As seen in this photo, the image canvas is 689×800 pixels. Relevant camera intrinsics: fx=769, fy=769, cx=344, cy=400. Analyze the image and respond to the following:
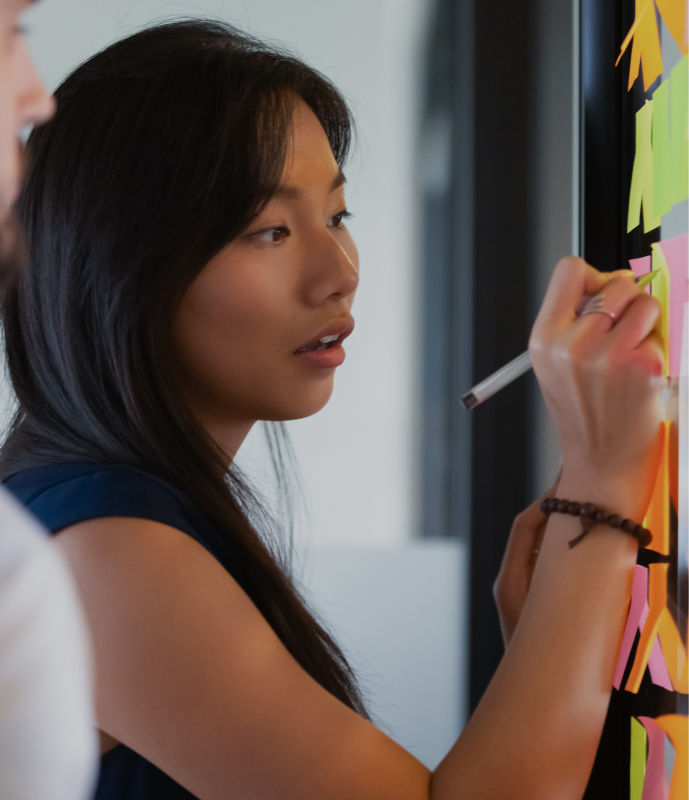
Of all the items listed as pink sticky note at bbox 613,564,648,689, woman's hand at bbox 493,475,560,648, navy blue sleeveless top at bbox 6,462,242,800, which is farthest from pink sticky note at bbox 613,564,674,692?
navy blue sleeveless top at bbox 6,462,242,800

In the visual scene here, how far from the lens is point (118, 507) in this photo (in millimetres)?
503

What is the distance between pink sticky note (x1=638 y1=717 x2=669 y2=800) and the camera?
0.50 meters

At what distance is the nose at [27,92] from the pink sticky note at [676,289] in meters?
0.36

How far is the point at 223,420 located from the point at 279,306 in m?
0.13

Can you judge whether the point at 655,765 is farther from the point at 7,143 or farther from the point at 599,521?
the point at 7,143

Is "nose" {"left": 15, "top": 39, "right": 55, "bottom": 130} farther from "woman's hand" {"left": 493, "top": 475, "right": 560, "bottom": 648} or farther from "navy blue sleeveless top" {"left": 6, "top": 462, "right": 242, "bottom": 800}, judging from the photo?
"woman's hand" {"left": 493, "top": 475, "right": 560, "bottom": 648}

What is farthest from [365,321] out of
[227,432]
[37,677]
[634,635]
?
[37,677]

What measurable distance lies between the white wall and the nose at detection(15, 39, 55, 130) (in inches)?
32.7

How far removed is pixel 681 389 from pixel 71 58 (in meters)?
1.05

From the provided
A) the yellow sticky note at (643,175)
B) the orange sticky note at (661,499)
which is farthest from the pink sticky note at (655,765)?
the yellow sticky note at (643,175)

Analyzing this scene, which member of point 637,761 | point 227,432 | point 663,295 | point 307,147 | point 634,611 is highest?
point 307,147

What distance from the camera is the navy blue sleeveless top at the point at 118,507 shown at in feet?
1.66

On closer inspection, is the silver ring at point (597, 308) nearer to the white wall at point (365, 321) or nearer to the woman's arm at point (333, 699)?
the woman's arm at point (333, 699)

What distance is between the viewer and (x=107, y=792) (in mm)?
541
